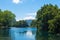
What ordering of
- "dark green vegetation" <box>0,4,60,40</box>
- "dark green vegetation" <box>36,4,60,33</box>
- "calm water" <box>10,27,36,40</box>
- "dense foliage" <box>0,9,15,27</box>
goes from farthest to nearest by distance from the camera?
"dense foliage" <box>0,9,15,27</box>, "dark green vegetation" <box>36,4,60,33</box>, "dark green vegetation" <box>0,4,60,40</box>, "calm water" <box>10,27,36,40</box>

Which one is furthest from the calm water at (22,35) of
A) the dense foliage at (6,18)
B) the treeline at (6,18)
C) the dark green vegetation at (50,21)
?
the dense foliage at (6,18)

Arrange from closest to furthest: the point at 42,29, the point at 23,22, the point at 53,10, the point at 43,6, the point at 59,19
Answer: the point at 59,19 → the point at 53,10 → the point at 42,29 → the point at 43,6 → the point at 23,22

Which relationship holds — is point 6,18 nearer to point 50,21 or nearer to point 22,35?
point 50,21

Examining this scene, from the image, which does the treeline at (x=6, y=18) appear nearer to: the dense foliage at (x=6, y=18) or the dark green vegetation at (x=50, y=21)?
the dense foliage at (x=6, y=18)

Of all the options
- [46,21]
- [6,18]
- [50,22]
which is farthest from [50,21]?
[6,18]

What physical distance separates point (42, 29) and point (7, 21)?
39.4 meters

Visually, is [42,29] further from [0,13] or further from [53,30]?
[0,13]

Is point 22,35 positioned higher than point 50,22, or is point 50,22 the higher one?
point 50,22

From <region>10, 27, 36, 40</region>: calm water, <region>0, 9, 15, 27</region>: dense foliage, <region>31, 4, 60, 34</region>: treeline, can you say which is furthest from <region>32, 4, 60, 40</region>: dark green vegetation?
<region>0, 9, 15, 27</region>: dense foliage

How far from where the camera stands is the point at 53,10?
7338 cm

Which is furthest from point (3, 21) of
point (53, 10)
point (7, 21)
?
point (53, 10)

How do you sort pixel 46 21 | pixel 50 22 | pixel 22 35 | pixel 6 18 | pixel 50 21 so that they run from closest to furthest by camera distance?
1. pixel 22 35
2. pixel 50 22
3. pixel 50 21
4. pixel 46 21
5. pixel 6 18

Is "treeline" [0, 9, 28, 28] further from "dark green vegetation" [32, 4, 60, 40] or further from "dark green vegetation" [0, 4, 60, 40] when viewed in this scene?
"dark green vegetation" [32, 4, 60, 40]

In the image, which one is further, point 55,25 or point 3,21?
point 3,21
